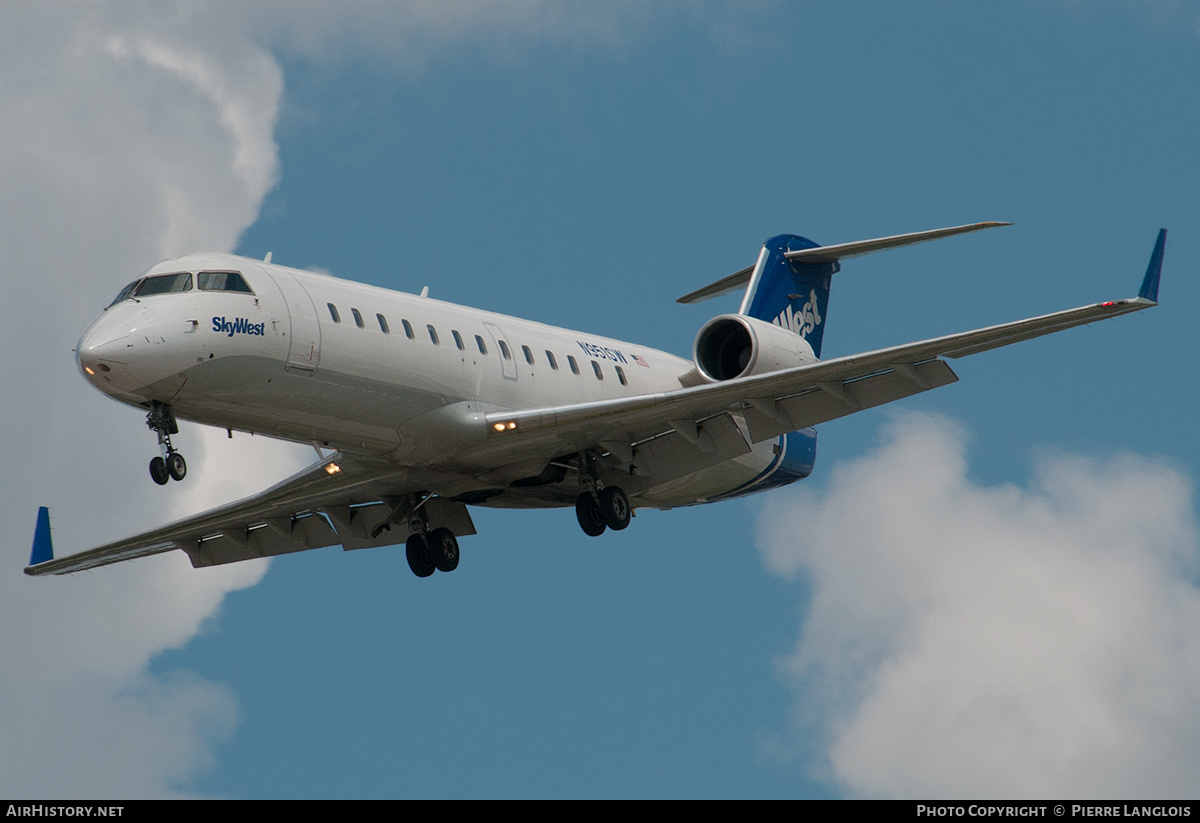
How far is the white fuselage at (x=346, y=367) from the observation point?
772 inches

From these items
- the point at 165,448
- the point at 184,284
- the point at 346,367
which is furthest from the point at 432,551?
the point at 184,284

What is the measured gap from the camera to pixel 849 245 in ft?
89.7

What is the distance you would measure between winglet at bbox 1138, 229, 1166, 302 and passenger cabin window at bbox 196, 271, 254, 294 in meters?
10.8

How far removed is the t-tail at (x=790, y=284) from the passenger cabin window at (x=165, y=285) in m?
10.2

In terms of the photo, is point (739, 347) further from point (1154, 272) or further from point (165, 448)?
point (165, 448)

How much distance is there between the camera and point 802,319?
28391 millimetres

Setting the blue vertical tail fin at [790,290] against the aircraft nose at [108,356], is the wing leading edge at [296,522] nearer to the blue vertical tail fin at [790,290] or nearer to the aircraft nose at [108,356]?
the aircraft nose at [108,356]

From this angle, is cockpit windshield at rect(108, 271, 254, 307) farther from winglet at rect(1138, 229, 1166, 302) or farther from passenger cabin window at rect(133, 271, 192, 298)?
winglet at rect(1138, 229, 1166, 302)

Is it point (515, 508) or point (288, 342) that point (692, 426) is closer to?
point (515, 508)

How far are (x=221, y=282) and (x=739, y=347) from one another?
316 inches

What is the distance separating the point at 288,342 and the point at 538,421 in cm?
358

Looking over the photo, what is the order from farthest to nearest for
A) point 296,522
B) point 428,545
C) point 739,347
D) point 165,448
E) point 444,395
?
point 296,522, point 428,545, point 739,347, point 444,395, point 165,448
